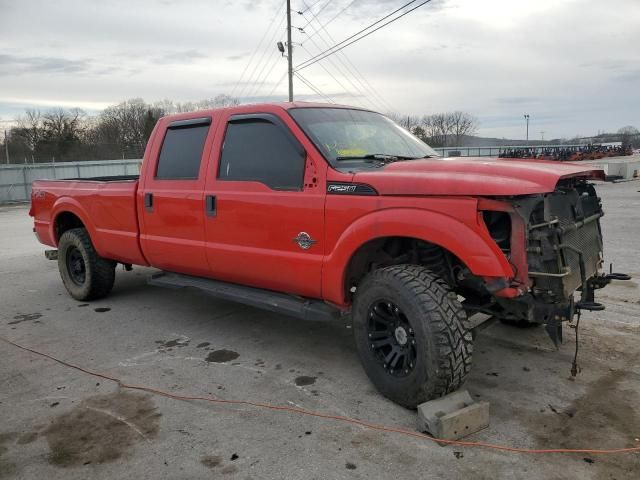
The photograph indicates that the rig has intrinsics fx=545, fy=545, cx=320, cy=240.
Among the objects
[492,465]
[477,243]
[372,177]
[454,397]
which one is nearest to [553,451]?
[492,465]

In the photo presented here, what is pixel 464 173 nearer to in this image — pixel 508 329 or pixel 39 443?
pixel 508 329

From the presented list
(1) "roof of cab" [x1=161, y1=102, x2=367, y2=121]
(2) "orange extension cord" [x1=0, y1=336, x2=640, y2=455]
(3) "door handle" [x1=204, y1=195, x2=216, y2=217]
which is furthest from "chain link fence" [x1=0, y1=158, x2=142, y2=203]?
(2) "orange extension cord" [x1=0, y1=336, x2=640, y2=455]

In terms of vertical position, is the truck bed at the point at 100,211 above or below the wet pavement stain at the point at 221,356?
above

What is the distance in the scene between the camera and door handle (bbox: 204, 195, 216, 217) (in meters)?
4.56

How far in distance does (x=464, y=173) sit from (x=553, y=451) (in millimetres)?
1629

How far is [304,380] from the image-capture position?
400 cm

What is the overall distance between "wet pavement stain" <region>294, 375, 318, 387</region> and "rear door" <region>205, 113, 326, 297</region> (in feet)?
2.01

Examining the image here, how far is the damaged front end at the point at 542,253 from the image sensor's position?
3.08 meters

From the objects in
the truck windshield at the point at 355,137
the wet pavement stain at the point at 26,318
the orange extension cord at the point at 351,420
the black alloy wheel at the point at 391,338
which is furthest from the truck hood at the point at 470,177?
the wet pavement stain at the point at 26,318

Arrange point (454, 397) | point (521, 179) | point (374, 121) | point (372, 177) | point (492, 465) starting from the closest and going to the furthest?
point (492, 465) → point (521, 179) → point (454, 397) → point (372, 177) → point (374, 121)

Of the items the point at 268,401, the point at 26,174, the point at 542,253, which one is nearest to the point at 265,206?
the point at 268,401

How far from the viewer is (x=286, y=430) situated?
10.7ft

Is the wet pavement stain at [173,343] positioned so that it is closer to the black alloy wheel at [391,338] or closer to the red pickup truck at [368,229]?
the red pickup truck at [368,229]

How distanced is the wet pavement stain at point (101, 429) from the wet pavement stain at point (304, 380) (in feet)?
3.26
